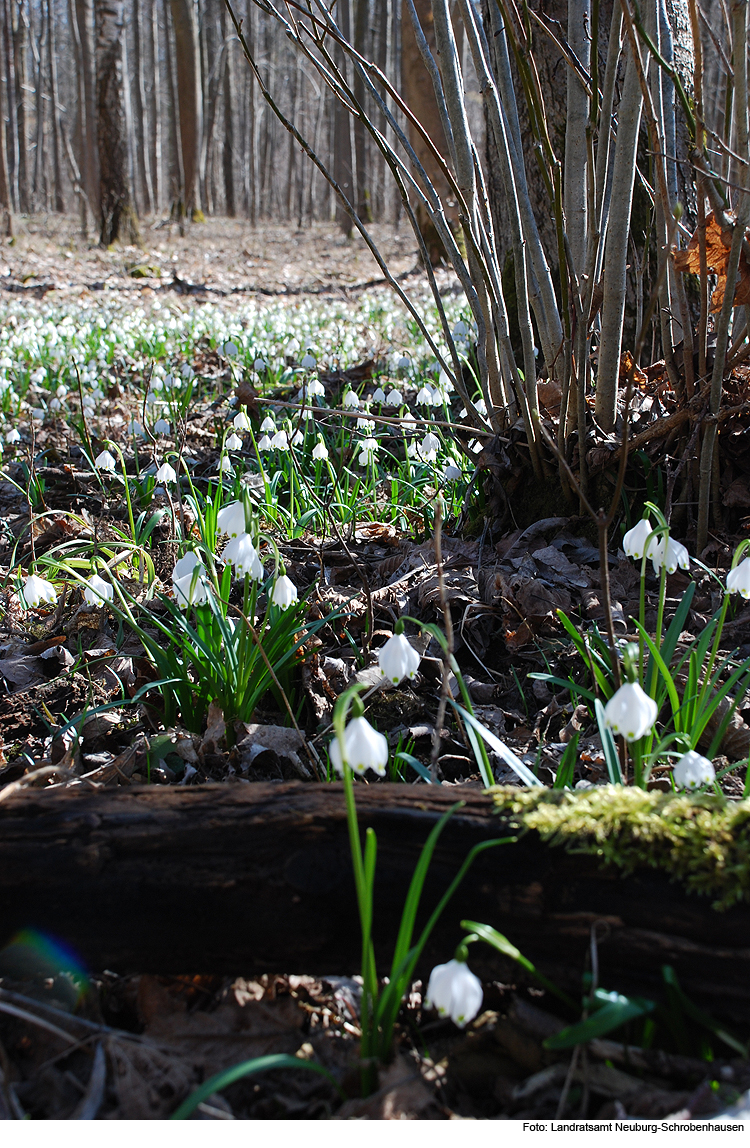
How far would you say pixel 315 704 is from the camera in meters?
2.29

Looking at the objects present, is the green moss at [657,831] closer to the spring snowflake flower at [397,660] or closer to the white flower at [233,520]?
the spring snowflake flower at [397,660]

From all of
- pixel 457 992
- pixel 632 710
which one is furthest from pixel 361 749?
pixel 632 710

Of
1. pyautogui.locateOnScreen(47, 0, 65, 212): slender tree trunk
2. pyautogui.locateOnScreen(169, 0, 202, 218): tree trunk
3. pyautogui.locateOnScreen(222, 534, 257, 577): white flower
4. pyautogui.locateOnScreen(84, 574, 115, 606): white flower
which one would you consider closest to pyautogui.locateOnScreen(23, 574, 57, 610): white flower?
pyautogui.locateOnScreen(84, 574, 115, 606): white flower

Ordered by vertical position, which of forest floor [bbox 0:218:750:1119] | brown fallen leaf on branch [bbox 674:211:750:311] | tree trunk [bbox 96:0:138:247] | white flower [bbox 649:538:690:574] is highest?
tree trunk [bbox 96:0:138:247]

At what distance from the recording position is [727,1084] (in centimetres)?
109

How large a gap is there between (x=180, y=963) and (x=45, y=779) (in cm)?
76

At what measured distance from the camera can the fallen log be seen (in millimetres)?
1249

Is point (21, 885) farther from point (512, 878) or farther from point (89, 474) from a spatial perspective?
point (89, 474)

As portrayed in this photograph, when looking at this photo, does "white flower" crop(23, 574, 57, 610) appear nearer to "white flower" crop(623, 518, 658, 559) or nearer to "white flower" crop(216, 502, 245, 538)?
"white flower" crop(216, 502, 245, 538)

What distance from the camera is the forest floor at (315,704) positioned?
1.19 meters

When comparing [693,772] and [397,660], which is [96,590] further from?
[693,772]

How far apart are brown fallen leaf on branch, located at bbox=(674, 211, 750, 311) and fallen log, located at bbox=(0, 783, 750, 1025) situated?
71.0 inches

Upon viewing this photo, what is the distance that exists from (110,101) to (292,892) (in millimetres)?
14584

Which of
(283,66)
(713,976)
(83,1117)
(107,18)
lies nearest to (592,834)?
(713,976)
